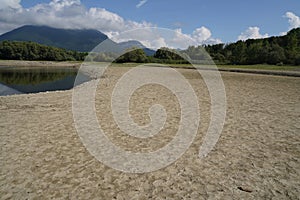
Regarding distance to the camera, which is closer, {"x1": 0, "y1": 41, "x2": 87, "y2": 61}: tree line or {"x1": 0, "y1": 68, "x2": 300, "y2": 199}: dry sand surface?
{"x1": 0, "y1": 68, "x2": 300, "y2": 199}: dry sand surface

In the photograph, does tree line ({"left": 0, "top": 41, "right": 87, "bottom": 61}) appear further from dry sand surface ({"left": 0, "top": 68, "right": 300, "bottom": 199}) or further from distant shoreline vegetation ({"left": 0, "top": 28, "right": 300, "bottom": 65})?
dry sand surface ({"left": 0, "top": 68, "right": 300, "bottom": 199})

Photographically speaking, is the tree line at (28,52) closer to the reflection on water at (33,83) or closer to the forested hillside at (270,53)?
the reflection on water at (33,83)

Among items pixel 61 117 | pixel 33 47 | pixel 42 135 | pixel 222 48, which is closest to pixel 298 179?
pixel 42 135

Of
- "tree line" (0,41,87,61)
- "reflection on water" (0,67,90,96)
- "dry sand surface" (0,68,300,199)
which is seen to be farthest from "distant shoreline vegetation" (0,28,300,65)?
"dry sand surface" (0,68,300,199)

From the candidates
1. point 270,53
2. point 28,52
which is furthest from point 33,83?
point 28,52

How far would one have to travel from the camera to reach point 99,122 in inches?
444

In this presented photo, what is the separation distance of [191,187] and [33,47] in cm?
15926

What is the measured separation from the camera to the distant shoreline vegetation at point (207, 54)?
75375mm

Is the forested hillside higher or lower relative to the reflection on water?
higher

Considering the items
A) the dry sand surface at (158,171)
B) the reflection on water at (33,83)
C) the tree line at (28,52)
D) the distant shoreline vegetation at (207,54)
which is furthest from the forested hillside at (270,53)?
the tree line at (28,52)

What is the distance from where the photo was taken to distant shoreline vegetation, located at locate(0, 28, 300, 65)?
7538 cm

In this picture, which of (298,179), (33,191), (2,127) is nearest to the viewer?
(33,191)

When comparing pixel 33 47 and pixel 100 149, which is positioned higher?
pixel 33 47

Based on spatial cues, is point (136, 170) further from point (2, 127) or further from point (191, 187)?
point (2, 127)
